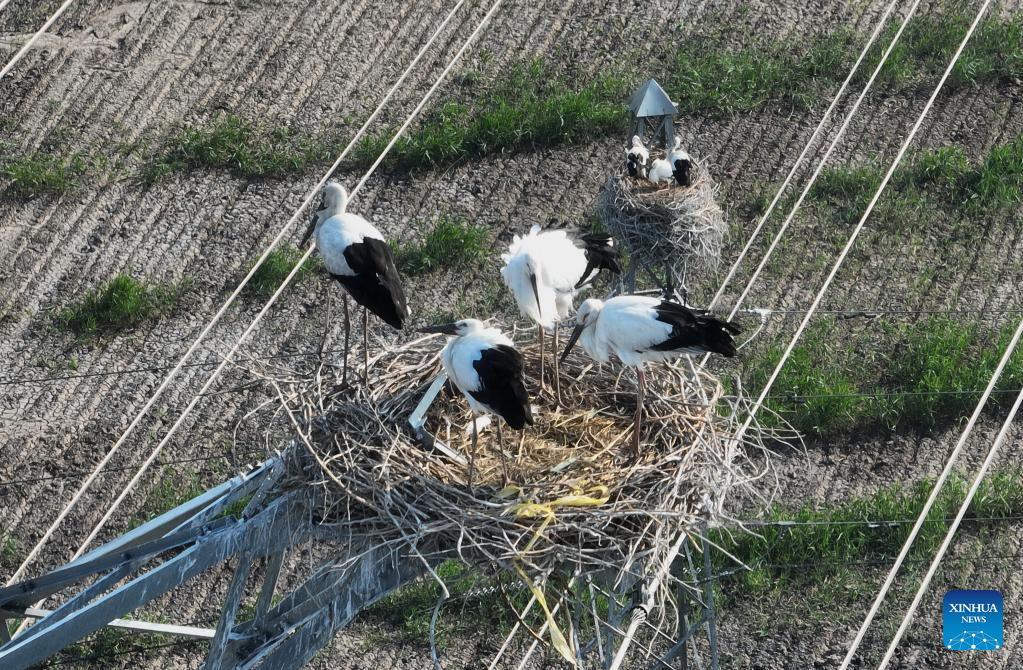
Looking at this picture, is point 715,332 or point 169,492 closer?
point 715,332

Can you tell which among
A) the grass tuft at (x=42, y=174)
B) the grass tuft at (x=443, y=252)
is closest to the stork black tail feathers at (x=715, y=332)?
the grass tuft at (x=443, y=252)

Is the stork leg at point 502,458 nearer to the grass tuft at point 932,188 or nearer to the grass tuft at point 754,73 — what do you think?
the grass tuft at point 932,188

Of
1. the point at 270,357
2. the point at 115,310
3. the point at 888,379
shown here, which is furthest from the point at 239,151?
the point at 888,379

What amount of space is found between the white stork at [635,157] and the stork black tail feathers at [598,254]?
214 centimetres

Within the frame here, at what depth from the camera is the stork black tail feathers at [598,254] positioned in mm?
7371

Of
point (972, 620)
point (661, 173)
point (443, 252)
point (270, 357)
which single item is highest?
point (661, 173)

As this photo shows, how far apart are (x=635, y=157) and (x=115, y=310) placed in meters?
5.48

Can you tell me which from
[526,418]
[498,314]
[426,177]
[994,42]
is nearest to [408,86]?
[426,177]

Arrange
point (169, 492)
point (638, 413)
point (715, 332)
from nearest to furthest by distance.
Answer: point (715, 332) → point (638, 413) → point (169, 492)

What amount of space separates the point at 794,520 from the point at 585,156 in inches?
192

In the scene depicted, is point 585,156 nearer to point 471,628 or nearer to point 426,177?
point 426,177

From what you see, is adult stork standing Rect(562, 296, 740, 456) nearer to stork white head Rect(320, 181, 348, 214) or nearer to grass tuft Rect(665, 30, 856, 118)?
stork white head Rect(320, 181, 348, 214)

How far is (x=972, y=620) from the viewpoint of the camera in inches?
401

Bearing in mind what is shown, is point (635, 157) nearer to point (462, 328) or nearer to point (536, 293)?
point (536, 293)
